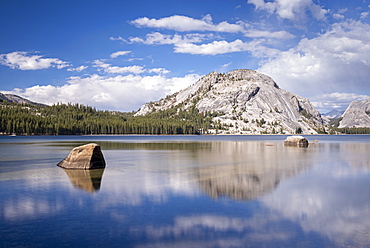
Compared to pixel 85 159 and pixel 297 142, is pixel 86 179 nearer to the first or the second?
pixel 85 159

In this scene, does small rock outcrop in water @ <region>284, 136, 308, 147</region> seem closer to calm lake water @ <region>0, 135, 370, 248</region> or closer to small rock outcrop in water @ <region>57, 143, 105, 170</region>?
calm lake water @ <region>0, 135, 370, 248</region>

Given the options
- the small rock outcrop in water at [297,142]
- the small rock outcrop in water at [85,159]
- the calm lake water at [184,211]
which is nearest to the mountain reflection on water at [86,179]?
the calm lake water at [184,211]

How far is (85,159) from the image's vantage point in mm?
36969

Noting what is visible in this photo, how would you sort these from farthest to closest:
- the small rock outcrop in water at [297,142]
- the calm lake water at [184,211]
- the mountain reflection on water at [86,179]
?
the small rock outcrop in water at [297,142], the mountain reflection on water at [86,179], the calm lake water at [184,211]

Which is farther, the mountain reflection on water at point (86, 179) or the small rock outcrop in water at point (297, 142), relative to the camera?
the small rock outcrop in water at point (297, 142)

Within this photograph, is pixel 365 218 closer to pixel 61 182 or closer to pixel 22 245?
pixel 22 245

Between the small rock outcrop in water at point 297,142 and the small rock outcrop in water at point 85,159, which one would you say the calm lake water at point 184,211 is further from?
the small rock outcrop in water at point 297,142

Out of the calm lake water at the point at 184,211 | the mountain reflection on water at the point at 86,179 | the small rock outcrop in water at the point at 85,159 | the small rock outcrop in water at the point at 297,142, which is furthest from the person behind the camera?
the small rock outcrop in water at the point at 297,142

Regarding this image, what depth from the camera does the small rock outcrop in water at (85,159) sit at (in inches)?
1449

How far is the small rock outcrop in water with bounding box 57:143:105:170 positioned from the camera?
36812 mm

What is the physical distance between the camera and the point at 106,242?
44.7ft

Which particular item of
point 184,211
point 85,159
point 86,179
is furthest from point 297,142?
point 184,211

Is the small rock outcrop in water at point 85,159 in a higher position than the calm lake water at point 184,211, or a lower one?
higher

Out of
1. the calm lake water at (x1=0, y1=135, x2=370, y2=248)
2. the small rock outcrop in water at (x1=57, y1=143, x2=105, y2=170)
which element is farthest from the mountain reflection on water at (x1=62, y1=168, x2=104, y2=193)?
the small rock outcrop in water at (x1=57, y1=143, x2=105, y2=170)
